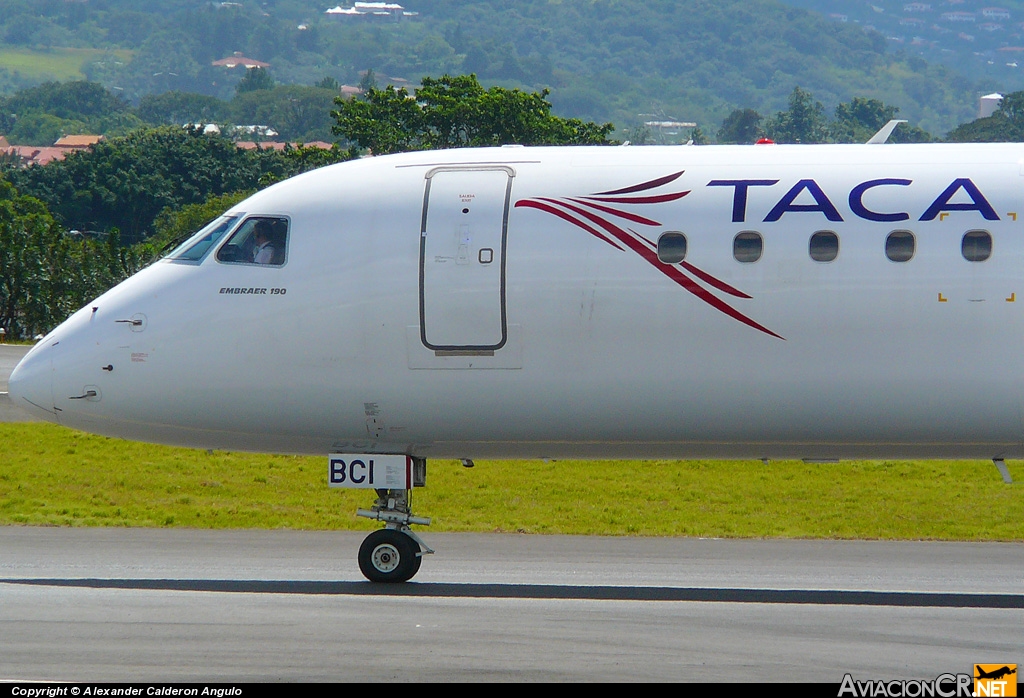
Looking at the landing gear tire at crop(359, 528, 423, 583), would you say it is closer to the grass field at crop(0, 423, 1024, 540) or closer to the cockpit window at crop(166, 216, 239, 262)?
the cockpit window at crop(166, 216, 239, 262)

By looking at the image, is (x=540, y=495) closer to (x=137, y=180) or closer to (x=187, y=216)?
(x=187, y=216)

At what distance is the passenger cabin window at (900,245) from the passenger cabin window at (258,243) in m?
6.33

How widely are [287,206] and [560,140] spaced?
54.5m

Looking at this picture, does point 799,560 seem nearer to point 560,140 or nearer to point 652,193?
point 652,193

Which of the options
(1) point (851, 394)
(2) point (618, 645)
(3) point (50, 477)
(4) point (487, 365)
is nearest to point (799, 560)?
(1) point (851, 394)

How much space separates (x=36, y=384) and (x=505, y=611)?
5.79 metres

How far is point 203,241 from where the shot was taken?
15484 mm

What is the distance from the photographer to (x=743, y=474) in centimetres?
2588

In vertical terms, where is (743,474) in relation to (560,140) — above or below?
below

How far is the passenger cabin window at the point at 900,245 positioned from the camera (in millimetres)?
14094

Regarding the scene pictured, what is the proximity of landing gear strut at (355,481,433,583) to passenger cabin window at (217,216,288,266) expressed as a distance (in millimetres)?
2908

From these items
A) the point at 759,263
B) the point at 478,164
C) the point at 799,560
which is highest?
the point at 478,164

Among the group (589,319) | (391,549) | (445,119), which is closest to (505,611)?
(391,549)

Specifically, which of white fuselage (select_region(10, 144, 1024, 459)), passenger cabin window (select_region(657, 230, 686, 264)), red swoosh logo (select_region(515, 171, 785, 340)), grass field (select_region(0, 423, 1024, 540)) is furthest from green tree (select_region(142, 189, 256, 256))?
passenger cabin window (select_region(657, 230, 686, 264))
